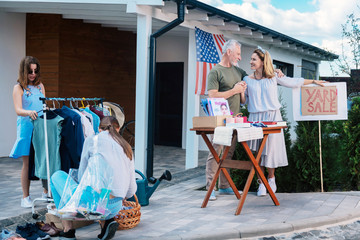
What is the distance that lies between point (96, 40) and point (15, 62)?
1.86 m

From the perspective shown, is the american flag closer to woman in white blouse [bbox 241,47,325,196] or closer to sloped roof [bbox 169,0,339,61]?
sloped roof [bbox 169,0,339,61]

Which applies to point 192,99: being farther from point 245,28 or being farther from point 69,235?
point 69,235

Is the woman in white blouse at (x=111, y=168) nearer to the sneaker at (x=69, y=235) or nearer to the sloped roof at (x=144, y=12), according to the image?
the sneaker at (x=69, y=235)

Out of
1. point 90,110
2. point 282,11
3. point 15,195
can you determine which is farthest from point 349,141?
point 282,11

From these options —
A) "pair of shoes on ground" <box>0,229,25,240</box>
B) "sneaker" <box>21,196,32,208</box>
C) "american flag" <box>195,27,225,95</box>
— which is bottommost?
"pair of shoes on ground" <box>0,229,25,240</box>

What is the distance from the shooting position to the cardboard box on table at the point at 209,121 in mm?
5312

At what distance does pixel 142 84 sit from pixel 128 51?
4.35m

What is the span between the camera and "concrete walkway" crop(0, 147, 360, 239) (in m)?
4.62

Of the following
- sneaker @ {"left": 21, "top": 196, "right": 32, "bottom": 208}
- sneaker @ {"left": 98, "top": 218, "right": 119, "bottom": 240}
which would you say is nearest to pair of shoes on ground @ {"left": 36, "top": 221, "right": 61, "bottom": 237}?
sneaker @ {"left": 98, "top": 218, "right": 119, "bottom": 240}

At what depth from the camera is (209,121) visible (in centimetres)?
536

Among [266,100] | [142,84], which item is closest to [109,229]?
[266,100]

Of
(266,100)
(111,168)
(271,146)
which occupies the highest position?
(266,100)

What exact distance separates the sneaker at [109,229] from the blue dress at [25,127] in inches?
67.2

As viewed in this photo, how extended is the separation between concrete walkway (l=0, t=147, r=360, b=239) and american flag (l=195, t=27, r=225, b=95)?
8.49 ft
